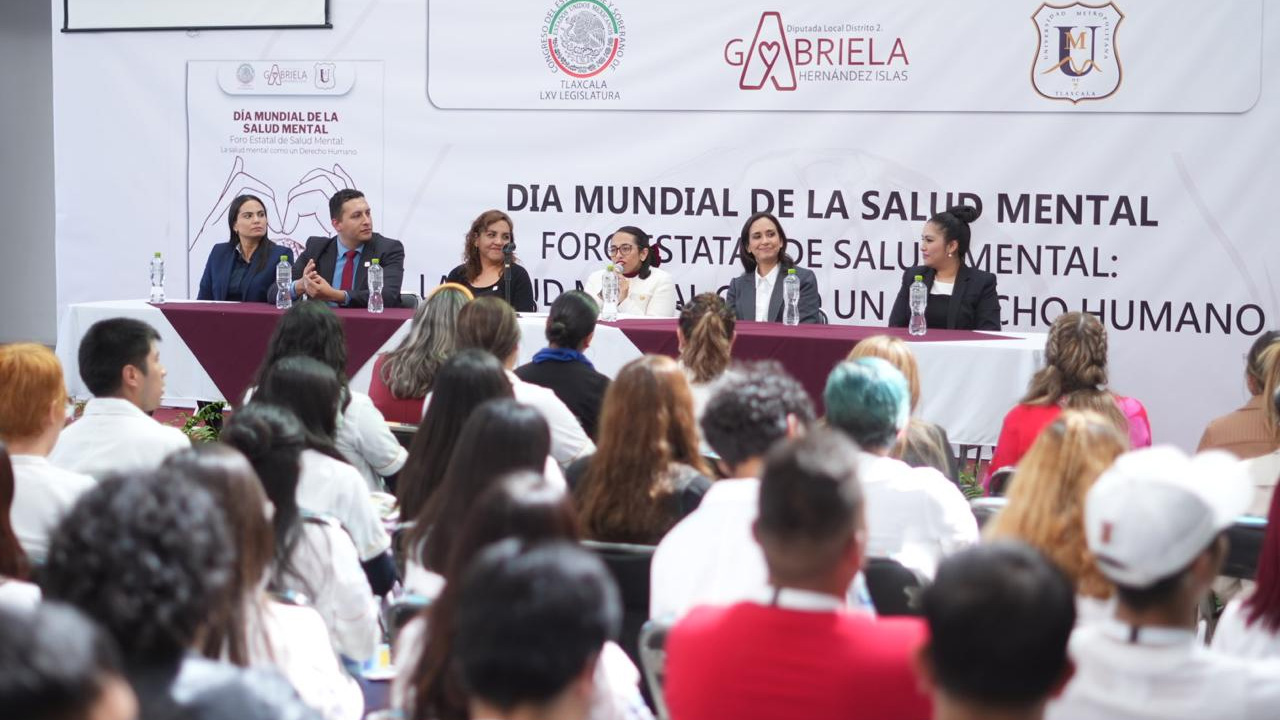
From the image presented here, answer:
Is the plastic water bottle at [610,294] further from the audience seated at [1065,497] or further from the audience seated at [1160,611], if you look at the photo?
Answer: the audience seated at [1160,611]

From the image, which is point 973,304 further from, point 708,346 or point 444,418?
point 444,418

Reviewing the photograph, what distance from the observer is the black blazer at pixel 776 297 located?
6.05m

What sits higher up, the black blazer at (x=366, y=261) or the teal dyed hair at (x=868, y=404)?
the black blazer at (x=366, y=261)

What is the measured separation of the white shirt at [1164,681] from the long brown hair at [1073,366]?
207 centimetres

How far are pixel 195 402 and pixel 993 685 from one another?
5133 millimetres

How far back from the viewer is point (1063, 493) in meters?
1.97

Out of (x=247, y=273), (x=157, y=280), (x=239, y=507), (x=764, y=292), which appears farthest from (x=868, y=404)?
(x=157, y=280)

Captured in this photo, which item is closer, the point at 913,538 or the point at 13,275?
the point at 913,538

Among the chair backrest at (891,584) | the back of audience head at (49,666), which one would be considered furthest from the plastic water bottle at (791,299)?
the back of audience head at (49,666)

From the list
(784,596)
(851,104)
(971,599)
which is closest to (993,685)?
(971,599)

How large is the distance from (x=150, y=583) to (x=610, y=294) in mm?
4667

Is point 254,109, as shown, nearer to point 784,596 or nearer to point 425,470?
point 425,470

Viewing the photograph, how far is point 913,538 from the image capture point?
2.52m

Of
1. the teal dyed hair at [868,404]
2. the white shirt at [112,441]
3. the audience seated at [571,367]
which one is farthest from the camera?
the audience seated at [571,367]
